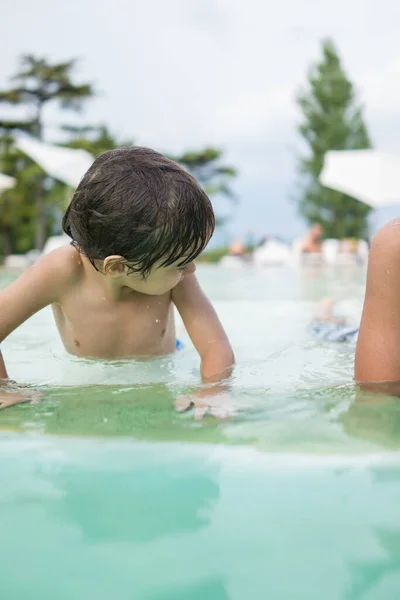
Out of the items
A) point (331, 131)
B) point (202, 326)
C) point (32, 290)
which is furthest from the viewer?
point (331, 131)

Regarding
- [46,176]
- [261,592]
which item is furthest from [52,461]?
[46,176]

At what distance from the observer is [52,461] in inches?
48.1

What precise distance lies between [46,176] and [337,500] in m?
26.2

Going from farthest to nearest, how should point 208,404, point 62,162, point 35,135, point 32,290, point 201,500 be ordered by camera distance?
point 35,135 → point 62,162 → point 32,290 → point 208,404 → point 201,500

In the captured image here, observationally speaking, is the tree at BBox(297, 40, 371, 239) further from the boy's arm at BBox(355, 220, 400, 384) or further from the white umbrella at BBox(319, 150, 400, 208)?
the boy's arm at BBox(355, 220, 400, 384)

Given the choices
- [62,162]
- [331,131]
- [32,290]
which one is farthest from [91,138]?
[32,290]

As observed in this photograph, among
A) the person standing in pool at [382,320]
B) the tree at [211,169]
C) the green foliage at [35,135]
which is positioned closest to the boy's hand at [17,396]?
the person standing in pool at [382,320]

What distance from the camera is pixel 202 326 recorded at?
2.39 meters

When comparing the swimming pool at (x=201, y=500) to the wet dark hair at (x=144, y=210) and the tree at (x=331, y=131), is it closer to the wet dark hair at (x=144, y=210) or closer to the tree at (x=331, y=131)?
the wet dark hair at (x=144, y=210)

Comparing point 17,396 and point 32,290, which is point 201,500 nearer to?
point 17,396

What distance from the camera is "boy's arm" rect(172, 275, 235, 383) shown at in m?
2.33

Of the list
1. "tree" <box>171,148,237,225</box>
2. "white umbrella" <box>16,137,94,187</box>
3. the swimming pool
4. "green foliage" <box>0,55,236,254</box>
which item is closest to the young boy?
the swimming pool

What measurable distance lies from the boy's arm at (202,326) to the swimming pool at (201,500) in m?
0.61

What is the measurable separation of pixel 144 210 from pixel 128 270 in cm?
25
